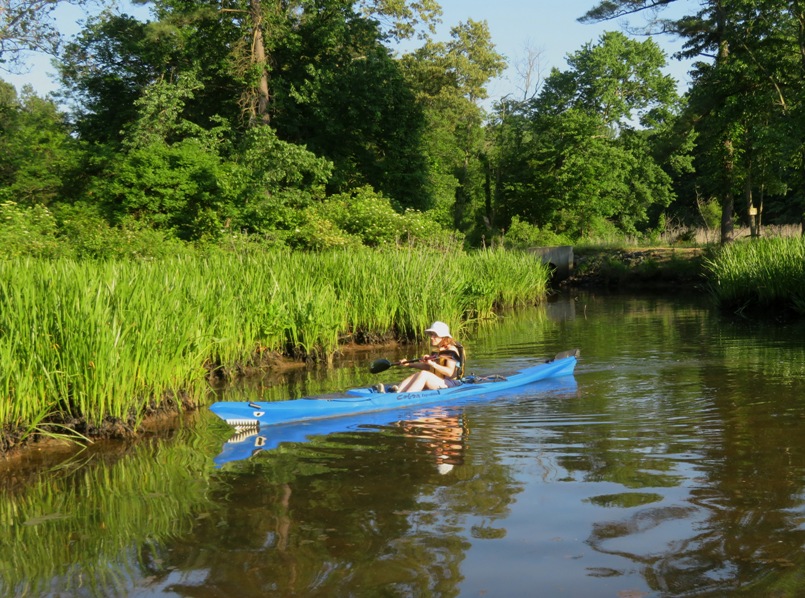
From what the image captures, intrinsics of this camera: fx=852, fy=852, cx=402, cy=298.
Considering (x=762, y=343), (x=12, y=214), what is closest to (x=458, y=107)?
(x=12, y=214)

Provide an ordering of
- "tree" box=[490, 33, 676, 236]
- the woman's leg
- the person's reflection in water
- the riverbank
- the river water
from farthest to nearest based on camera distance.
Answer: "tree" box=[490, 33, 676, 236]
the riverbank
the woman's leg
the person's reflection in water
the river water

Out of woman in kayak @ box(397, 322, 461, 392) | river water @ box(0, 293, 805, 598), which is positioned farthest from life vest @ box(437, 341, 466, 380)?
river water @ box(0, 293, 805, 598)

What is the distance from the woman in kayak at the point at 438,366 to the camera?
959 cm

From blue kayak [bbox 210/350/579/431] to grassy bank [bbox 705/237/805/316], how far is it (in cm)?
803

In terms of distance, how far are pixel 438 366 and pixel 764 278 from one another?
10171mm

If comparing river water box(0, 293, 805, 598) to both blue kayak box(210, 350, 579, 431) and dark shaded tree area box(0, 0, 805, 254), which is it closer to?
blue kayak box(210, 350, 579, 431)

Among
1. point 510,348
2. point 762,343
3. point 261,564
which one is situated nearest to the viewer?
point 261,564

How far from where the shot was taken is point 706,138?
2662 cm

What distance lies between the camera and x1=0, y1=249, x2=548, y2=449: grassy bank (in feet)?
23.2

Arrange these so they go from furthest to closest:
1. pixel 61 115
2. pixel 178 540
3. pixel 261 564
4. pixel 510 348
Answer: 1. pixel 61 115
2. pixel 510 348
3. pixel 178 540
4. pixel 261 564

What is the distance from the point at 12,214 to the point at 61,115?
19944mm

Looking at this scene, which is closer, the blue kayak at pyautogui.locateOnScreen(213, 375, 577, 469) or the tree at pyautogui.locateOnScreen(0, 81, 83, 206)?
the blue kayak at pyautogui.locateOnScreen(213, 375, 577, 469)

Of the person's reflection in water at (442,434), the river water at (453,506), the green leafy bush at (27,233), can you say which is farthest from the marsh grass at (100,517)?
the green leafy bush at (27,233)

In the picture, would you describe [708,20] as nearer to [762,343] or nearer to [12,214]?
[762,343]
